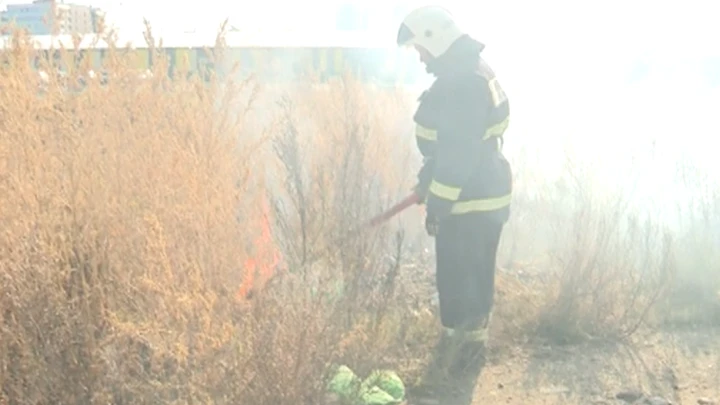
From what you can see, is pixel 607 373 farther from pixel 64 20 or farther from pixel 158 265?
pixel 64 20

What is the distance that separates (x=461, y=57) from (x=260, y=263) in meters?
1.56

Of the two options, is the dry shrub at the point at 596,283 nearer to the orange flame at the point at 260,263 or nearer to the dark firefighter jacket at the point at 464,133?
the dark firefighter jacket at the point at 464,133

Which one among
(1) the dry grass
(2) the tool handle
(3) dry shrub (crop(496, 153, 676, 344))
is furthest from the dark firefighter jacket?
(3) dry shrub (crop(496, 153, 676, 344))

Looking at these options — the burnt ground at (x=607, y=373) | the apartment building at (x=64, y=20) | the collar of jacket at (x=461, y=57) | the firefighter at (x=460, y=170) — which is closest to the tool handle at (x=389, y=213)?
the firefighter at (x=460, y=170)

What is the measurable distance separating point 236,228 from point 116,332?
62 cm

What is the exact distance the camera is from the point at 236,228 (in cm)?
338

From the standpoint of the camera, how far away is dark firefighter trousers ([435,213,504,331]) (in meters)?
4.55

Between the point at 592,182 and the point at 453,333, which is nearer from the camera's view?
the point at 453,333

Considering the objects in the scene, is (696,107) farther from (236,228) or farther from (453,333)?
(236,228)

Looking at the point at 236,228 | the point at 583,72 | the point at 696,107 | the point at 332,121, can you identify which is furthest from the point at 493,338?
the point at 583,72

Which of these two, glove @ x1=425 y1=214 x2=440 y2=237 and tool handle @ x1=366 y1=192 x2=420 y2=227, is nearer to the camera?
glove @ x1=425 y1=214 x2=440 y2=237

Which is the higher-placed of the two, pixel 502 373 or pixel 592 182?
pixel 592 182

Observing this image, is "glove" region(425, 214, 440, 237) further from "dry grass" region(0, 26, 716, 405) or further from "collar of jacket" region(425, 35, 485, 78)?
"collar of jacket" region(425, 35, 485, 78)

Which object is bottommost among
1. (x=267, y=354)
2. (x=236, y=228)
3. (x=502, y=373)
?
(x=502, y=373)
